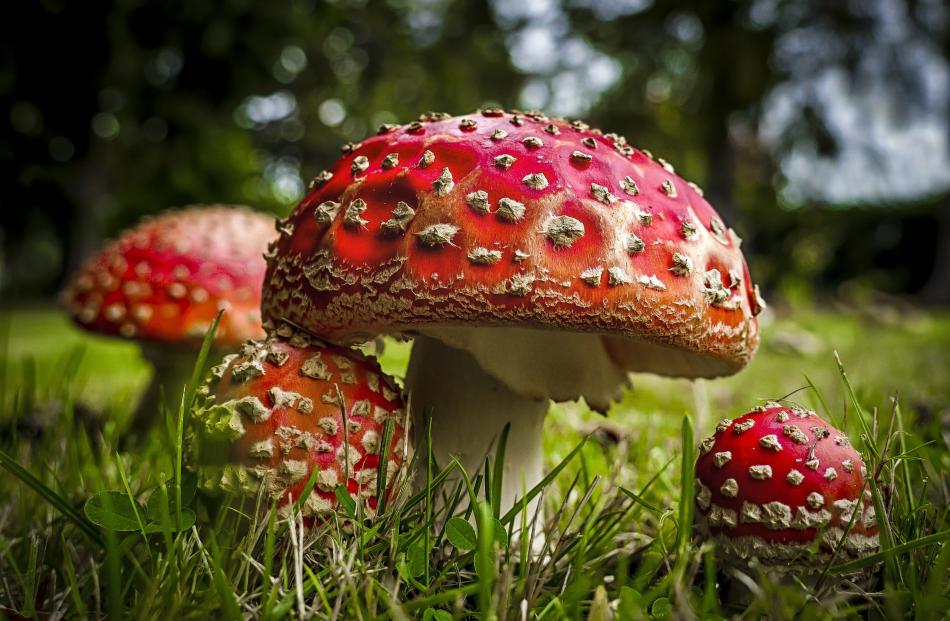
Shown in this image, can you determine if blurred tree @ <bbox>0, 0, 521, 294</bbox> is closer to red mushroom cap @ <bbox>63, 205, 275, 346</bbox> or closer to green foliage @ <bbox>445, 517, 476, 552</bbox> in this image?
red mushroom cap @ <bbox>63, 205, 275, 346</bbox>

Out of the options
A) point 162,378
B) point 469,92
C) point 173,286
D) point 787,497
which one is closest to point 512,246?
point 787,497

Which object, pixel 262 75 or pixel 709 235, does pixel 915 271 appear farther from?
pixel 709 235

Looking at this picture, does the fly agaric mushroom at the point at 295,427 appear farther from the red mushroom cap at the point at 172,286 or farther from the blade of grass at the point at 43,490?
the red mushroom cap at the point at 172,286

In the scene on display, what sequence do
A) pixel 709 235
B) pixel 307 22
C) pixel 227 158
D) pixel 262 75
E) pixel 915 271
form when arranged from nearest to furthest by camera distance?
pixel 709 235 → pixel 262 75 → pixel 307 22 → pixel 227 158 → pixel 915 271

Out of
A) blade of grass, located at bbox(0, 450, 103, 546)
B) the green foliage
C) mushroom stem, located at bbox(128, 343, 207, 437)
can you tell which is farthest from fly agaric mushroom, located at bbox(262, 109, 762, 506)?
mushroom stem, located at bbox(128, 343, 207, 437)

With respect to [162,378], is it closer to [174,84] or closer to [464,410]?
[464,410]

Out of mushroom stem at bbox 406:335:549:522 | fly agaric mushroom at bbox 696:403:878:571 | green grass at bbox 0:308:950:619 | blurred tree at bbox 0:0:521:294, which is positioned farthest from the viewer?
blurred tree at bbox 0:0:521:294

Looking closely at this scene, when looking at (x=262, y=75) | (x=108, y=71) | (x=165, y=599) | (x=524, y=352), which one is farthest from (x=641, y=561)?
(x=262, y=75)
